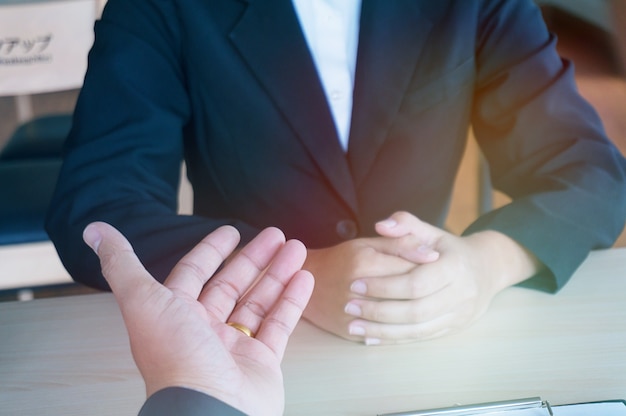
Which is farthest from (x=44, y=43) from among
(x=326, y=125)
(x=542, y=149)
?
(x=542, y=149)

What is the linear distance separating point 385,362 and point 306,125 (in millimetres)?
352

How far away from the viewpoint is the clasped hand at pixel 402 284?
22.5 inches

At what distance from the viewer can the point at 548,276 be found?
2.13 feet

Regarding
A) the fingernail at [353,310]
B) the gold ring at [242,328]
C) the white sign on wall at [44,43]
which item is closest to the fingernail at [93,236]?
the gold ring at [242,328]

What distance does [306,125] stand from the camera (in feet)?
2.65

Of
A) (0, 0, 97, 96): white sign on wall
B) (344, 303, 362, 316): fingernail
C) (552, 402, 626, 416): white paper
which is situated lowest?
(0, 0, 97, 96): white sign on wall

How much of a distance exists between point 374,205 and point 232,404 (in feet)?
1.70

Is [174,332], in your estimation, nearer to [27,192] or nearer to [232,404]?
[232,404]

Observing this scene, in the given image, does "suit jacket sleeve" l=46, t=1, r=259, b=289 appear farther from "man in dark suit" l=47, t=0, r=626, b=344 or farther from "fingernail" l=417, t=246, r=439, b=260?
"fingernail" l=417, t=246, r=439, b=260

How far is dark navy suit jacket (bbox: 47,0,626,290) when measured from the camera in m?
0.72

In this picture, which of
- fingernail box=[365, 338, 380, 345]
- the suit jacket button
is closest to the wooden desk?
fingernail box=[365, 338, 380, 345]

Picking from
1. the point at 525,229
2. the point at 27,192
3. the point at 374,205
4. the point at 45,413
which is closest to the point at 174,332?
the point at 45,413

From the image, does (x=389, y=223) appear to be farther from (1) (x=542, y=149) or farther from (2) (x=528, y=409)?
(1) (x=542, y=149)

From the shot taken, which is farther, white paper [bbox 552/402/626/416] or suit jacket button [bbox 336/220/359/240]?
suit jacket button [bbox 336/220/359/240]
